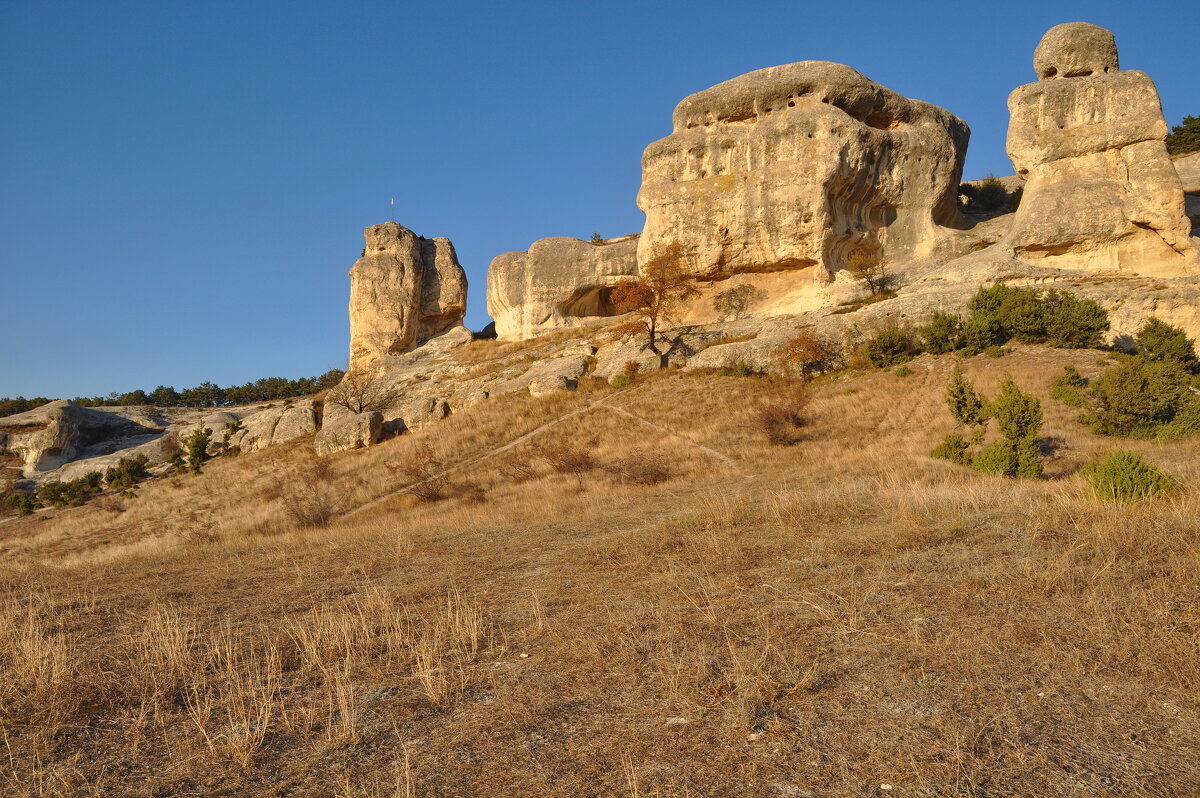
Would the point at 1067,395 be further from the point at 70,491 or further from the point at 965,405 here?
the point at 70,491

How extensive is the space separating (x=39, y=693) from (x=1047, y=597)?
6194mm

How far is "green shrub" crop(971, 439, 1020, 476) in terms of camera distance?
1065cm

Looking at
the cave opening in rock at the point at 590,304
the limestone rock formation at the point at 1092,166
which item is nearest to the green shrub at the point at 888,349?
the limestone rock formation at the point at 1092,166

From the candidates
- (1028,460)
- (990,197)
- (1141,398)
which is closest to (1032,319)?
(1141,398)

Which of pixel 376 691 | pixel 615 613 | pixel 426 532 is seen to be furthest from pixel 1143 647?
pixel 426 532

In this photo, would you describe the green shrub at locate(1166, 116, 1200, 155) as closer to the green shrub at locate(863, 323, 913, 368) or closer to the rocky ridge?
the rocky ridge

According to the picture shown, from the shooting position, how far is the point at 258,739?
335 cm

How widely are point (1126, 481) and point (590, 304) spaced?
32.6 meters

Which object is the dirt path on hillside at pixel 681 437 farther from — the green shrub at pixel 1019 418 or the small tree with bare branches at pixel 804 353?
the small tree with bare branches at pixel 804 353

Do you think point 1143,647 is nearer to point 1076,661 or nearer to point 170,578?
point 1076,661

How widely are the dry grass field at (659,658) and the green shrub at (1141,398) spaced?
249 inches

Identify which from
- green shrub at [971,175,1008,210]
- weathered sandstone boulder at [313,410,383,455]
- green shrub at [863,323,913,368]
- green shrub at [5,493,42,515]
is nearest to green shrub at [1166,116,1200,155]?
green shrub at [971,175,1008,210]

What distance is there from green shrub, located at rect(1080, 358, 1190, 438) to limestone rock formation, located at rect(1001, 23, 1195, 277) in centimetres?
1390

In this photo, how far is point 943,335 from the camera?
23.0m
